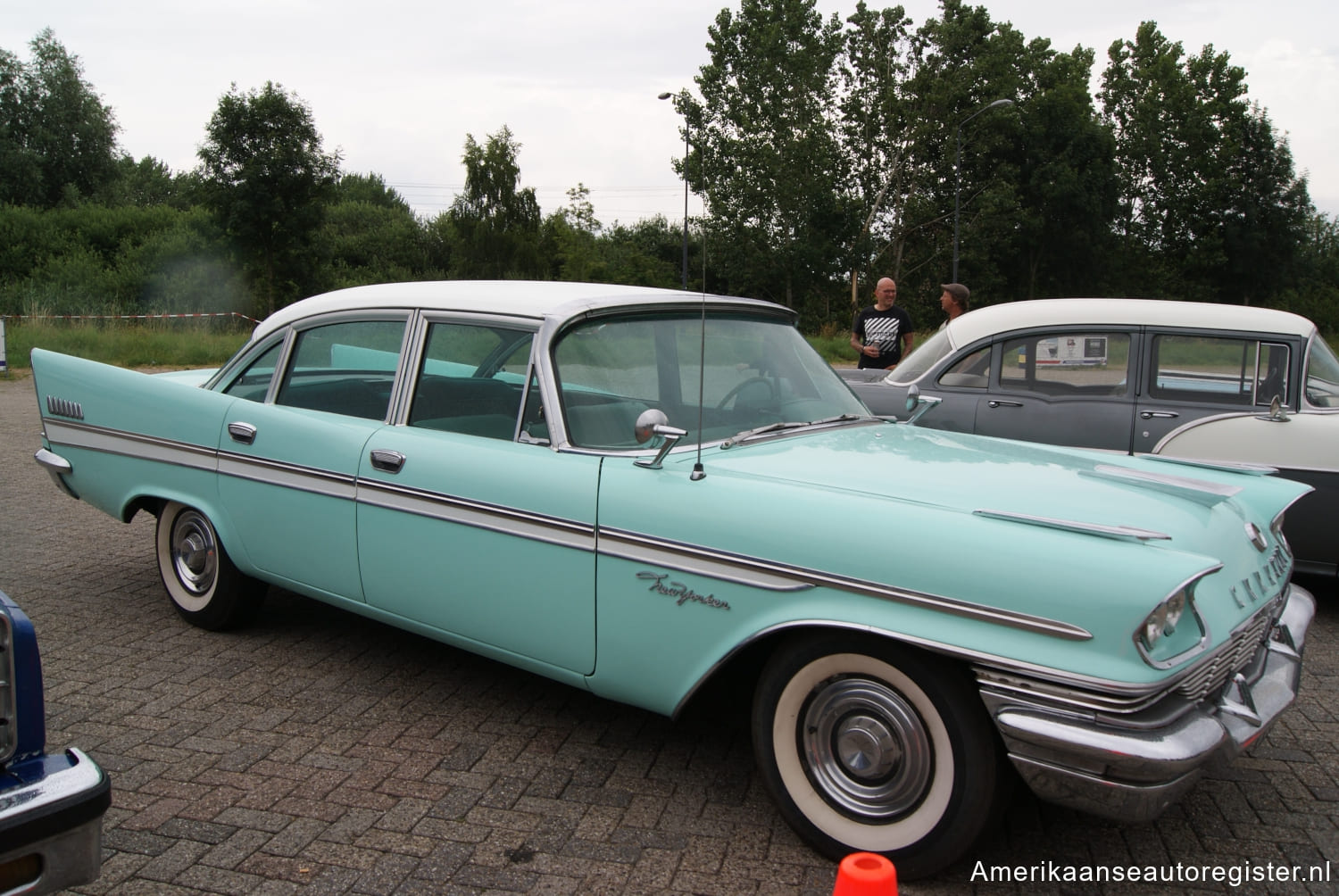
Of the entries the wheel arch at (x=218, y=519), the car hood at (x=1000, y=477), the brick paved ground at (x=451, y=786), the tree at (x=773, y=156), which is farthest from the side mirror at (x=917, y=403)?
the tree at (x=773, y=156)

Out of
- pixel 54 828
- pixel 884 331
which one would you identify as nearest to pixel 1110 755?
pixel 54 828

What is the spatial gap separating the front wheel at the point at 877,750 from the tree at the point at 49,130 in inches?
2210

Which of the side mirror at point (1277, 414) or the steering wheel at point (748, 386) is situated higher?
the steering wheel at point (748, 386)

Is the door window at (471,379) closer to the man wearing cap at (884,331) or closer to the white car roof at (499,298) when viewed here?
the white car roof at (499,298)

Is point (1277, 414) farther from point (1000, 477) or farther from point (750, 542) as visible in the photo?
point (750, 542)

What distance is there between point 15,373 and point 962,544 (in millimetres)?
20417

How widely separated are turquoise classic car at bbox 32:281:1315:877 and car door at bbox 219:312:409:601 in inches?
0.5

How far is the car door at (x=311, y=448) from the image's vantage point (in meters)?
3.79

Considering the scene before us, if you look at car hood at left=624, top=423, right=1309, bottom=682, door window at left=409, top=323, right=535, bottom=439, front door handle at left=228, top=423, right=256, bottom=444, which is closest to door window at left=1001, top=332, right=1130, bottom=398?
car hood at left=624, top=423, right=1309, bottom=682

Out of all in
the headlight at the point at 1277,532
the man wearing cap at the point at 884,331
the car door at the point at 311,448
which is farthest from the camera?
the man wearing cap at the point at 884,331

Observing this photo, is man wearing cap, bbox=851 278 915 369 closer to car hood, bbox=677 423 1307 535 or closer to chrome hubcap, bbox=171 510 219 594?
car hood, bbox=677 423 1307 535

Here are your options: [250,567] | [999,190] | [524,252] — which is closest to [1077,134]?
[999,190]

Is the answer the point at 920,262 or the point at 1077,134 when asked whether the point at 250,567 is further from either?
the point at 1077,134

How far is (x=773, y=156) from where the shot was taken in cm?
3734
